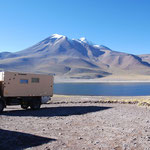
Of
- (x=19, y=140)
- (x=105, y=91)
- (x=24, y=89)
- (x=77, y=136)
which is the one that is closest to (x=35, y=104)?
(x=24, y=89)

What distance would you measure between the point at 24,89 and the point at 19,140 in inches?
432

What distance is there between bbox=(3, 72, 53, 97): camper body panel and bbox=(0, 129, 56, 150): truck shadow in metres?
8.65

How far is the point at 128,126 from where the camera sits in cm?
1209

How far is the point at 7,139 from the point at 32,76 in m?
11.6

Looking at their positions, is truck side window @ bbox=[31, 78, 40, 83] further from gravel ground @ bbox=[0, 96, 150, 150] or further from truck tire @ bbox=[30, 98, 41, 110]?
gravel ground @ bbox=[0, 96, 150, 150]

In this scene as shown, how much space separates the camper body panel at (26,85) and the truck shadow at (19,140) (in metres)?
8.65

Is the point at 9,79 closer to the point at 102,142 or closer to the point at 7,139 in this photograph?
the point at 7,139

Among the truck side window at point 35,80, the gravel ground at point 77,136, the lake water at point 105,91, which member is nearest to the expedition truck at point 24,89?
the truck side window at point 35,80

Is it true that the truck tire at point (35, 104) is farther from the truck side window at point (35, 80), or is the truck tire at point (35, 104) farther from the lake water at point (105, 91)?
the lake water at point (105, 91)

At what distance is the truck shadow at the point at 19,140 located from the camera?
8298 millimetres

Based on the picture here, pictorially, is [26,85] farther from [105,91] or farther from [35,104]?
[105,91]

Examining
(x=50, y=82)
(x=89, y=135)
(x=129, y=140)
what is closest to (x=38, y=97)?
(x=50, y=82)

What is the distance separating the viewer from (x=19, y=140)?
9055 millimetres

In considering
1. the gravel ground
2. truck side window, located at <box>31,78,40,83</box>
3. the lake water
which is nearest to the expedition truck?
truck side window, located at <box>31,78,40,83</box>
